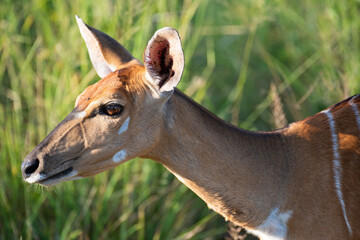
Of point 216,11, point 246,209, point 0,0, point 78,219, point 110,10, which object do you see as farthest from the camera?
point 216,11

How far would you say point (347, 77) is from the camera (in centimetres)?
452

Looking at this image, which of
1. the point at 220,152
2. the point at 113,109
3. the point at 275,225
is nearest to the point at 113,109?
the point at 113,109

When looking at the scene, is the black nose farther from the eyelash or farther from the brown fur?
the eyelash

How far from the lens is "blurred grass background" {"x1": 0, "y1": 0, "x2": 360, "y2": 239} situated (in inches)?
161

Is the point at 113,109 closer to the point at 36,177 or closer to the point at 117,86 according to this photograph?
the point at 117,86

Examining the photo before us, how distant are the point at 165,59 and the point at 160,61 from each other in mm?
27

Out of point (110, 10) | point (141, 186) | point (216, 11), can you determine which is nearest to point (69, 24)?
point (110, 10)

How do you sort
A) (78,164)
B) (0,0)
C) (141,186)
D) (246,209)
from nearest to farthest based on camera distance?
1. (78,164)
2. (246,209)
3. (141,186)
4. (0,0)

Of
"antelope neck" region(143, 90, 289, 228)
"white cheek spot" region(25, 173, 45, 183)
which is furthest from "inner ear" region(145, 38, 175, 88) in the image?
"white cheek spot" region(25, 173, 45, 183)

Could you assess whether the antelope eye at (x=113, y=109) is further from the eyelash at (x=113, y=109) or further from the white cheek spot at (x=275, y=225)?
the white cheek spot at (x=275, y=225)

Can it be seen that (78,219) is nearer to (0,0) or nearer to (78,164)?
(78,164)

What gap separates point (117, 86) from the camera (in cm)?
282

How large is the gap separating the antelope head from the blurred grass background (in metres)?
1.12

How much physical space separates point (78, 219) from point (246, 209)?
1492 mm
